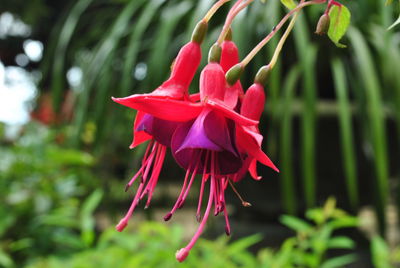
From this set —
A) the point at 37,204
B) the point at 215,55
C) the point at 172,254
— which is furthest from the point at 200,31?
the point at 37,204

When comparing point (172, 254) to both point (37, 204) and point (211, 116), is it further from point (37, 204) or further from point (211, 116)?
point (211, 116)

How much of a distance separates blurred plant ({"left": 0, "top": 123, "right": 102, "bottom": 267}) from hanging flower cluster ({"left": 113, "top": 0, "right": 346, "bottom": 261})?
534 mm

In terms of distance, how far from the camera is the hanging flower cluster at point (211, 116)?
0.74 ft

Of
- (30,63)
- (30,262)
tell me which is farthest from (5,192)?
(30,63)

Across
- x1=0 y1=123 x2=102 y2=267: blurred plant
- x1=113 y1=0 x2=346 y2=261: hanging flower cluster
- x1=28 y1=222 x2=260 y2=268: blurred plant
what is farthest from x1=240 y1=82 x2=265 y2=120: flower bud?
x1=0 y1=123 x2=102 y2=267: blurred plant

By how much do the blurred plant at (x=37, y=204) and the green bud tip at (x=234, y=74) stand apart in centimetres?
56

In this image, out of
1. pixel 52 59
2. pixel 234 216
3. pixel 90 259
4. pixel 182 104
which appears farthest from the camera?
pixel 52 59

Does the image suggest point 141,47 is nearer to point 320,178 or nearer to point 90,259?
point 320,178

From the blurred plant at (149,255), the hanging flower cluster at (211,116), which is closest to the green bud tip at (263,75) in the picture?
the hanging flower cluster at (211,116)

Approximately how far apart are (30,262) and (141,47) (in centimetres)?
87

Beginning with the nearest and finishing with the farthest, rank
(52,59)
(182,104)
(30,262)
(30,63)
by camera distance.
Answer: (182,104)
(30,262)
(52,59)
(30,63)

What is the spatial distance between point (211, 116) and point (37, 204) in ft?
2.30

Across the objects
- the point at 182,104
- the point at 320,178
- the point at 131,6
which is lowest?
the point at 320,178

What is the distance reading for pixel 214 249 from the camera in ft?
2.47
